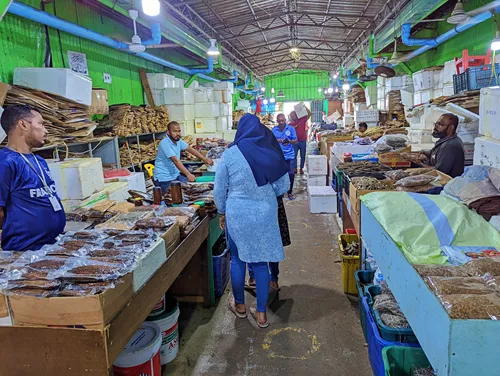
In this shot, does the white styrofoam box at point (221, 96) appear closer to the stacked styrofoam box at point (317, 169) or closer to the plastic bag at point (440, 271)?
the stacked styrofoam box at point (317, 169)

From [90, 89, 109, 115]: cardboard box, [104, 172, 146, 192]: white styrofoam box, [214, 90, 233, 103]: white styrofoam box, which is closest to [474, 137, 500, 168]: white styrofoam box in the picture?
[104, 172, 146, 192]: white styrofoam box

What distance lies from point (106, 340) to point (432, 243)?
1662 mm

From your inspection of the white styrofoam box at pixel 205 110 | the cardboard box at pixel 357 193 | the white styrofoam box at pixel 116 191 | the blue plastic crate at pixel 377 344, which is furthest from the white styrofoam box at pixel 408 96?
the blue plastic crate at pixel 377 344

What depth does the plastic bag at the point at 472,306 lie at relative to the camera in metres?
1.24

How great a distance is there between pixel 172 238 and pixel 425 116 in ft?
17.3

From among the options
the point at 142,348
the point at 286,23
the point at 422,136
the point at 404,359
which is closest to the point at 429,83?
the point at 422,136

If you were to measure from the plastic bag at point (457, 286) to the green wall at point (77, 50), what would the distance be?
434cm

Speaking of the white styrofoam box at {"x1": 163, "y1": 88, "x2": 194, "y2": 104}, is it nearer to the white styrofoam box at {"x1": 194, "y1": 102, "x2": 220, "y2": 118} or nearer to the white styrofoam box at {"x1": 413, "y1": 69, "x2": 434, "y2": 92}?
the white styrofoam box at {"x1": 194, "y1": 102, "x2": 220, "y2": 118}

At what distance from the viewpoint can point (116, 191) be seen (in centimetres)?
370

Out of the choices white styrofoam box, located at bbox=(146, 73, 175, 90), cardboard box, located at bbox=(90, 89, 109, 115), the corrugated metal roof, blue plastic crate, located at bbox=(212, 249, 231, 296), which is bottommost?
blue plastic crate, located at bbox=(212, 249, 231, 296)

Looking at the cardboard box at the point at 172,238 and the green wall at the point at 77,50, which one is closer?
the cardboard box at the point at 172,238

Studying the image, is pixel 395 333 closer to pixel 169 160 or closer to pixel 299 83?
pixel 169 160

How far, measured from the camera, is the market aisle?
2488mm

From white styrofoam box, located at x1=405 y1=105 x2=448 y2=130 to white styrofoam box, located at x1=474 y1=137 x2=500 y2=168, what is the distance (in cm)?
295
